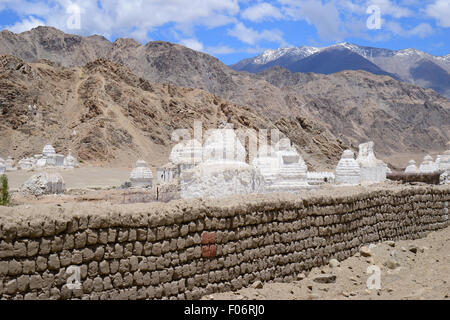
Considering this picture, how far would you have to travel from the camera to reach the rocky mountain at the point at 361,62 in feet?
490

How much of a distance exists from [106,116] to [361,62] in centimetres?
12510

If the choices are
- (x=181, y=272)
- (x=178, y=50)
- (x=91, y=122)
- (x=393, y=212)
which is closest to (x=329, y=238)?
(x=393, y=212)

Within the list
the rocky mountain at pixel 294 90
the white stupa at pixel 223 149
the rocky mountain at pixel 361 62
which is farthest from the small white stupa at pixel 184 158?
the rocky mountain at pixel 361 62

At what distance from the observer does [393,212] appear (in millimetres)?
8406

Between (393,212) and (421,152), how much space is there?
2940 inches

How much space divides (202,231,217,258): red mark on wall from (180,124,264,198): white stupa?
4.20 m

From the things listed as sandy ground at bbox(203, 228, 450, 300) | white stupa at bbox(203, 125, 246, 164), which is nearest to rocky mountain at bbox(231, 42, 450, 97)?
white stupa at bbox(203, 125, 246, 164)

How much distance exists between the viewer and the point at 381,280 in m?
6.28

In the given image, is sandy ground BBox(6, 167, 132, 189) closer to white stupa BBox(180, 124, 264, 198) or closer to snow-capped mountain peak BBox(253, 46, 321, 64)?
white stupa BBox(180, 124, 264, 198)

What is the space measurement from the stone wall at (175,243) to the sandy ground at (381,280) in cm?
20

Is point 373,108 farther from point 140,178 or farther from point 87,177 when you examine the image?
point 140,178

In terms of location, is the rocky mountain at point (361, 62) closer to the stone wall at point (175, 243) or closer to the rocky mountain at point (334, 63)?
the rocky mountain at point (334, 63)

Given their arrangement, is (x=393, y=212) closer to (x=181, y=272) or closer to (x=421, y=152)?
(x=181, y=272)

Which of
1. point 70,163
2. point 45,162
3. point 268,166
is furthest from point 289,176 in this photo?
point 70,163
